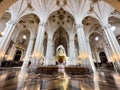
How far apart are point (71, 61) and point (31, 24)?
11.0 meters

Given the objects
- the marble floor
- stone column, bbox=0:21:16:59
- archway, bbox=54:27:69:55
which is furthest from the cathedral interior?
archway, bbox=54:27:69:55

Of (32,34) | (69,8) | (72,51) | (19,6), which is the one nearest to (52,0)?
(69,8)

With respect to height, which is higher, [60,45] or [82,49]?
[60,45]

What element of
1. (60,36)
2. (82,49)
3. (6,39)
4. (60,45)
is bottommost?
(82,49)

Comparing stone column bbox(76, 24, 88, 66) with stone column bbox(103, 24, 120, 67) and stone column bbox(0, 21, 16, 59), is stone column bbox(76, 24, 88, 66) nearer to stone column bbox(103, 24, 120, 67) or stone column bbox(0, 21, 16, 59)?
stone column bbox(103, 24, 120, 67)

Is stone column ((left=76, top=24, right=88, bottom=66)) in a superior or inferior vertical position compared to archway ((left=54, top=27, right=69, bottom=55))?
inferior

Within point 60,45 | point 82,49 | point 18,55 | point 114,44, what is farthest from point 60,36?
point 114,44

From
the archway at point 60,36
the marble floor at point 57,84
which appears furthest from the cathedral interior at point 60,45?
the archway at point 60,36

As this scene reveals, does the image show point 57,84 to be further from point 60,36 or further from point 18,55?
point 60,36

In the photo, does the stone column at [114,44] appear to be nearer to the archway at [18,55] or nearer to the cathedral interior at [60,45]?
the cathedral interior at [60,45]

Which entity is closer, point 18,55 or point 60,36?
point 18,55

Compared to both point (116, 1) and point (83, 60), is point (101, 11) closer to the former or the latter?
point (83, 60)

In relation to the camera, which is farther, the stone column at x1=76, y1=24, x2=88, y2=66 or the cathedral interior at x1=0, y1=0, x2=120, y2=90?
the stone column at x1=76, y1=24, x2=88, y2=66

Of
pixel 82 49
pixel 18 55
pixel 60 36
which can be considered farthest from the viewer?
pixel 60 36
